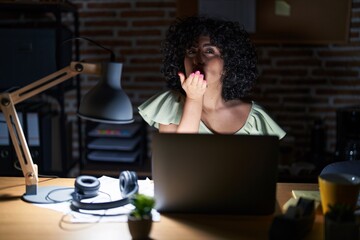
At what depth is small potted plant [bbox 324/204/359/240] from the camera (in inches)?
44.8

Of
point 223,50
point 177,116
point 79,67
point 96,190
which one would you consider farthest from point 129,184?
point 223,50

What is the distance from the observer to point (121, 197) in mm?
1523

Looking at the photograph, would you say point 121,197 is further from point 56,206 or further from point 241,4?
point 241,4

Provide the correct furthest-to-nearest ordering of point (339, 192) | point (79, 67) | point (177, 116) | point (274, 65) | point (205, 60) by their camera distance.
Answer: point (274, 65) → point (177, 116) → point (205, 60) → point (79, 67) → point (339, 192)

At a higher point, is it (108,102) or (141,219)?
(108,102)

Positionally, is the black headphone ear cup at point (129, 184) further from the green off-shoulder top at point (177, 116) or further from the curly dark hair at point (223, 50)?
the curly dark hair at point (223, 50)

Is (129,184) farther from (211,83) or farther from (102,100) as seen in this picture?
(211,83)

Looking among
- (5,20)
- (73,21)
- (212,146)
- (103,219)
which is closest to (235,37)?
(212,146)

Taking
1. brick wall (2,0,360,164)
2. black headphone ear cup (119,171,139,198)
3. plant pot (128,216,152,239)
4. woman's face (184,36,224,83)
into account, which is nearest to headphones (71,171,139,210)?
black headphone ear cup (119,171,139,198)

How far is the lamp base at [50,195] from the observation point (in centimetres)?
150

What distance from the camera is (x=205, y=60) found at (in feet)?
6.06

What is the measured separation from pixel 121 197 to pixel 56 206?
0.20 m

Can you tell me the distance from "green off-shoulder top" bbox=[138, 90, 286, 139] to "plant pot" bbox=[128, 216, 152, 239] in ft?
2.58

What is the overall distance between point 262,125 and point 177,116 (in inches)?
13.5
